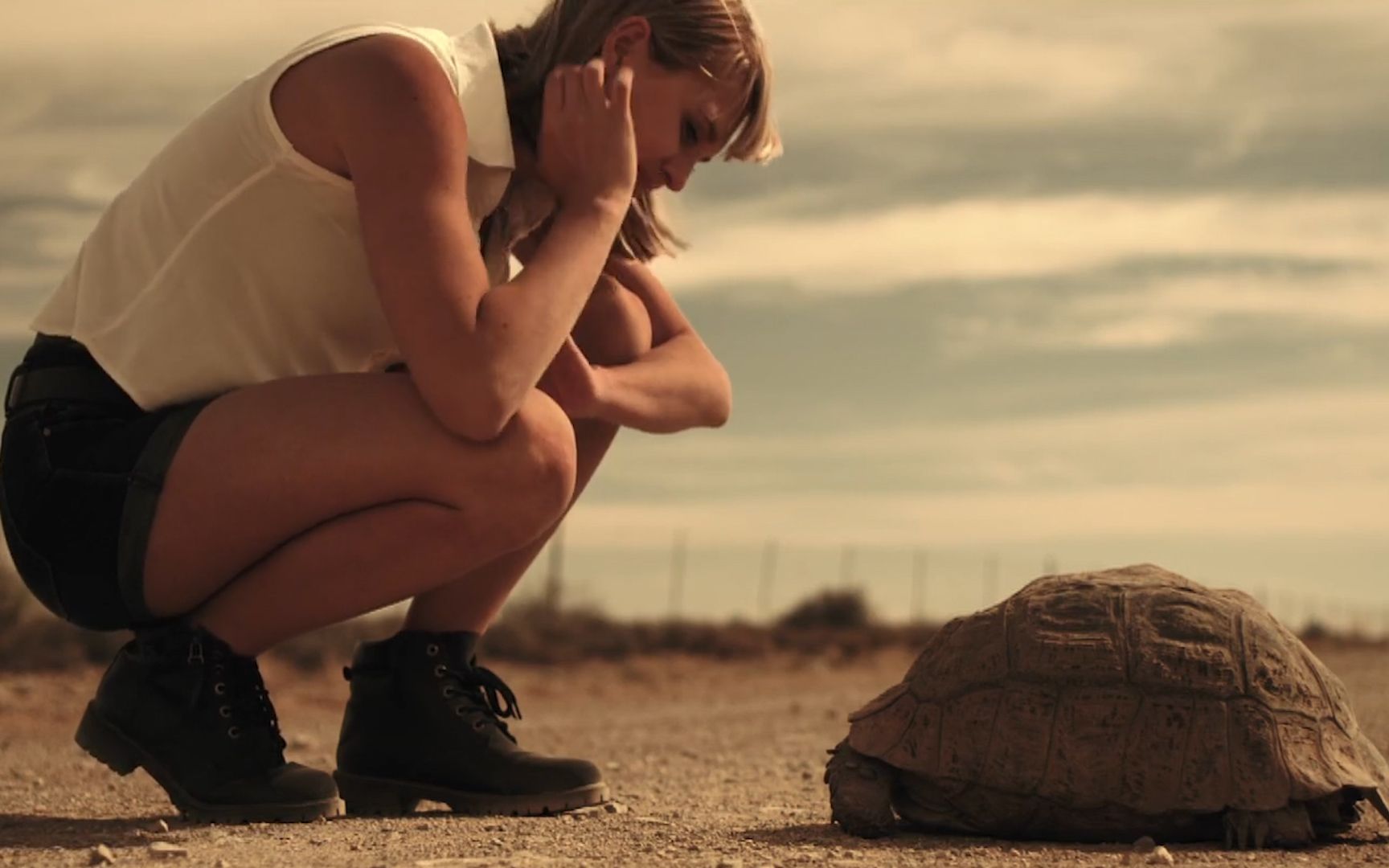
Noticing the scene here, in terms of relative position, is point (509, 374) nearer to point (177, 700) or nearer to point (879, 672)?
point (177, 700)

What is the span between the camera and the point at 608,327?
4.51m

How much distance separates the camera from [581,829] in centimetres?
405

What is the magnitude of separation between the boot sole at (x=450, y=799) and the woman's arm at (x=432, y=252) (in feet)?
3.85

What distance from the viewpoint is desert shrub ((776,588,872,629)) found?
785 inches

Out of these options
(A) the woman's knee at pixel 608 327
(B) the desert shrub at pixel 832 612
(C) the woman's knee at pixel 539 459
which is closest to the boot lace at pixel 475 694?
(C) the woman's knee at pixel 539 459

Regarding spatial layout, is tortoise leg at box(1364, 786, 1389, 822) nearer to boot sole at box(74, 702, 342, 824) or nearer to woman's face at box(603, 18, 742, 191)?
woman's face at box(603, 18, 742, 191)

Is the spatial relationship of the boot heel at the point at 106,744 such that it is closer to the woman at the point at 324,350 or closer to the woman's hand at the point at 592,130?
the woman at the point at 324,350

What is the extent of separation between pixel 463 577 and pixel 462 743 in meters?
0.44

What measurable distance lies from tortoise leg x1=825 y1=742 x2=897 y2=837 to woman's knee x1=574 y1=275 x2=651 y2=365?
125 centimetres

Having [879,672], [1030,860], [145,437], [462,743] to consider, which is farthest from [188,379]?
[879,672]

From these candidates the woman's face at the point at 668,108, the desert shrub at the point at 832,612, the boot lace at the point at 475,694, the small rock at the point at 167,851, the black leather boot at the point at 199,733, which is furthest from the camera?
the desert shrub at the point at 832,612

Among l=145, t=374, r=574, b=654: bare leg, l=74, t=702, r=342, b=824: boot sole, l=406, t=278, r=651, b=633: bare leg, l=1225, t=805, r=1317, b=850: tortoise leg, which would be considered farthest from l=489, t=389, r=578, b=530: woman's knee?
l=1225, t=805, r=1317, b=850: tortoise leg

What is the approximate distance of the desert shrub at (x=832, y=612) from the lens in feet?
65.4

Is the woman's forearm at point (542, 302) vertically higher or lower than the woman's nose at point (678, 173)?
lower
